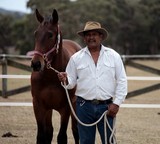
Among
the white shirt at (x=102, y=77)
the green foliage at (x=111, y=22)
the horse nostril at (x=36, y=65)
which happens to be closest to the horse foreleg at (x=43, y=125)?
the horse nostril at (x=36, y=65)

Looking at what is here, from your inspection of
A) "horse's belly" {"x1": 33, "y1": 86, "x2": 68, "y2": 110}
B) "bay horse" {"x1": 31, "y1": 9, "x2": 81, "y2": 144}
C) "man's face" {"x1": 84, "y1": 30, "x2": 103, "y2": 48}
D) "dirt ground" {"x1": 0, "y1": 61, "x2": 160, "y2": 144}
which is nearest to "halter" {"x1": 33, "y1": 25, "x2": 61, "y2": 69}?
"bay horse" {"x1": 31, "y1": 9, "x2": 81, "y2": 144}

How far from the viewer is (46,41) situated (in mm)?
5238

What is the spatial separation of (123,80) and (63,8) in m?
52.5

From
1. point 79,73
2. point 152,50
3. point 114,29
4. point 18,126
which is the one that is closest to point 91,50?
point 79,73

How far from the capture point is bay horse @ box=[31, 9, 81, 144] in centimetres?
525

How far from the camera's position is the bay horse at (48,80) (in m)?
5.25

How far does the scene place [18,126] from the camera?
345 inches

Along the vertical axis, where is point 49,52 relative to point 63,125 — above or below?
above

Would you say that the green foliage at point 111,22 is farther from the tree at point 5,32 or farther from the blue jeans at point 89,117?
the blue jeans at point 89,117

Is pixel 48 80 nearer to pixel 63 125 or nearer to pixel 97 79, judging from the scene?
pixel 63 125

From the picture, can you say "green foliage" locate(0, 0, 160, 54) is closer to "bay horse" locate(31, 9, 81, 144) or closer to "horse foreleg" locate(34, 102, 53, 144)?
"horse foreleg" locate(34, 102, 53, 144)

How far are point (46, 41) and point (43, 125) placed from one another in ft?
4.57

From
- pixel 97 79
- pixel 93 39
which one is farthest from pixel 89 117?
pixel 93 39

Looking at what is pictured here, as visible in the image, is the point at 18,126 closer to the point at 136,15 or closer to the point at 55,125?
the point at 55,125
